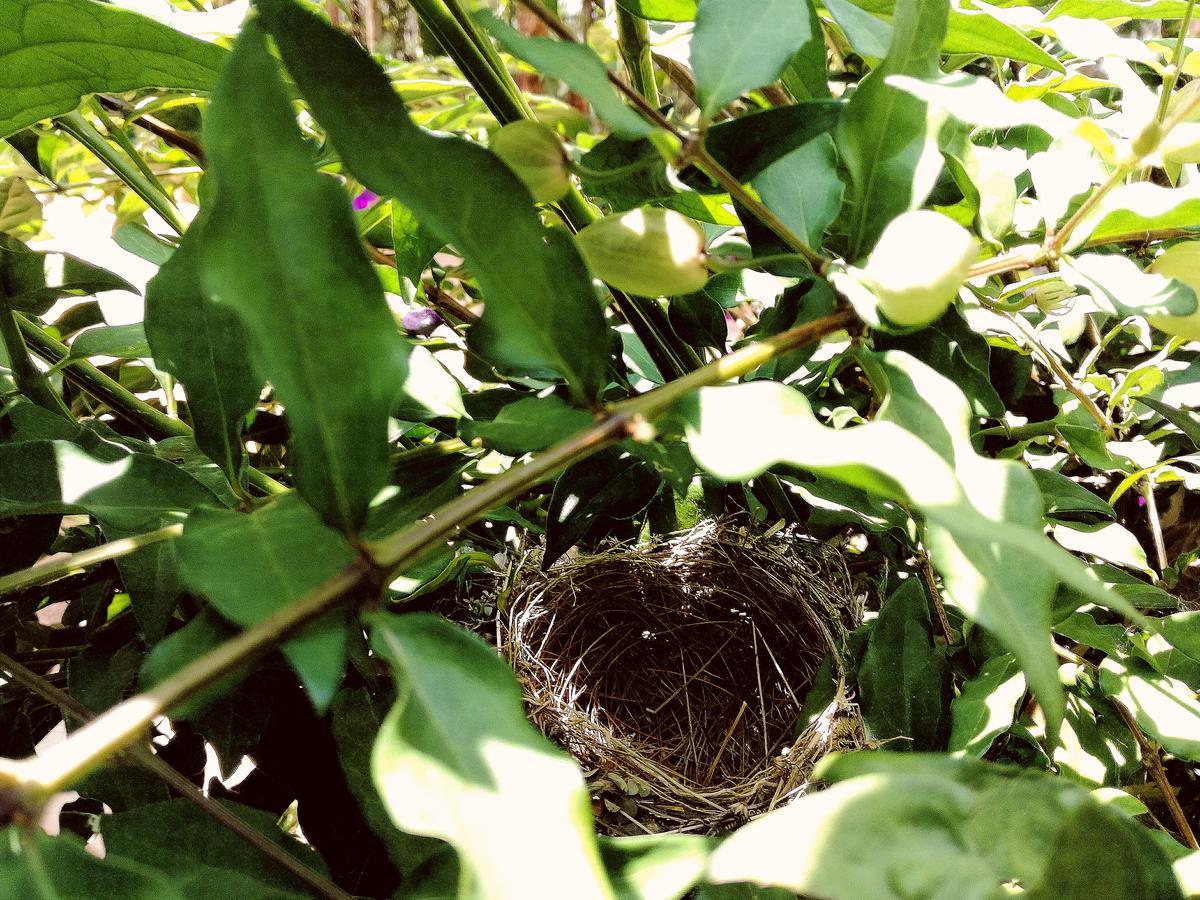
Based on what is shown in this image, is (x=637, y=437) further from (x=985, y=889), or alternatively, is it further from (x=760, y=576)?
(x=760, y=576)

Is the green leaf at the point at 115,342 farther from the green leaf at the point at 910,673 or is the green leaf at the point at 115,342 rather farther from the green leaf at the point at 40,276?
the green leaf at the point at 910,673

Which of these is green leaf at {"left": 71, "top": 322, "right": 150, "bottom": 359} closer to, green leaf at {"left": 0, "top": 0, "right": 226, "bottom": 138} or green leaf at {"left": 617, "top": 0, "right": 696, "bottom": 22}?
green leaf at {"left": 0, "top": 0, "right": 226, "bottom": 138}

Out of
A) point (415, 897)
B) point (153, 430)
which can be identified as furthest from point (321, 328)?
point (153, 430)

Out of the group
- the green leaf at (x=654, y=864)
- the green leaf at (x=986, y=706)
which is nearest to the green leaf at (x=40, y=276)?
the green leaf at (x=654, y=864)

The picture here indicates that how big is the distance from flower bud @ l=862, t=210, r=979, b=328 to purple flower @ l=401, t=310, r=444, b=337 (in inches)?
12.6

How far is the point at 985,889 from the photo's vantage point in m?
0.17

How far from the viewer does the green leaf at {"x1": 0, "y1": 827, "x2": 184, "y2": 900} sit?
0.19 m

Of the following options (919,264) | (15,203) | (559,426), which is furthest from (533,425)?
(15,203)

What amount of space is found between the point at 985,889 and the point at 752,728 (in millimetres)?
557

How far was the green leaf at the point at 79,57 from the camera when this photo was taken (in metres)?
0.29

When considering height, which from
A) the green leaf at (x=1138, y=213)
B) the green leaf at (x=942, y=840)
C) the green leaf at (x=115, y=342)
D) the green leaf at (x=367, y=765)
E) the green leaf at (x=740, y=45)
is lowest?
the green leaf at (x=367, y=765)

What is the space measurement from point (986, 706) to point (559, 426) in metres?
0.26

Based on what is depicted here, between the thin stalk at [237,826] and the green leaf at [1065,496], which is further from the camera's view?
the green leaf at [1065,496]

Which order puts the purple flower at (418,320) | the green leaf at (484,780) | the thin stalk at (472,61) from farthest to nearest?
the purple flower at (418,320) < the thin stalk at (472,61) < the green leaf at (484,780)
